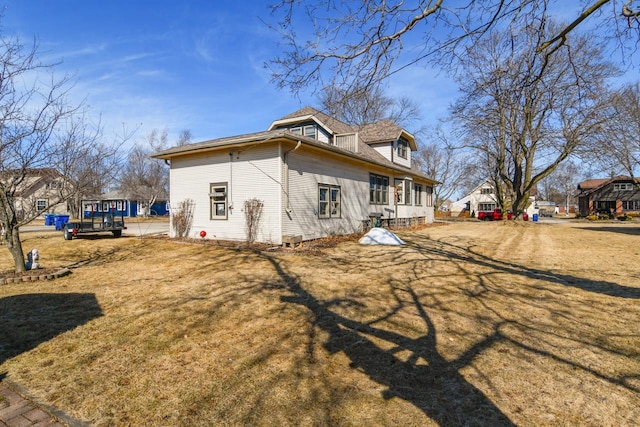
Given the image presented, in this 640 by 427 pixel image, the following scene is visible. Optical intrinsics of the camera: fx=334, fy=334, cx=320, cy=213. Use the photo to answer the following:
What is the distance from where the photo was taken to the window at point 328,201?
513 inches

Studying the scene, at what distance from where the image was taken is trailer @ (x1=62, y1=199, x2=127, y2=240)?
44.8 feet

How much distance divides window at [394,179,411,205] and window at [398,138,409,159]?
179 centimetres

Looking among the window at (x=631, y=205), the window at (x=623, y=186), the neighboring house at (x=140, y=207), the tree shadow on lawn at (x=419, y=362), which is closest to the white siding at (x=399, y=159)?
the tree shadow on lawn at (x=419, y=362)

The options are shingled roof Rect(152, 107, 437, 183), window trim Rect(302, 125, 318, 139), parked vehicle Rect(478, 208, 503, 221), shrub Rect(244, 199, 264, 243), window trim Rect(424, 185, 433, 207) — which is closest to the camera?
shingled roof Rect(152, 107, 437, 183)

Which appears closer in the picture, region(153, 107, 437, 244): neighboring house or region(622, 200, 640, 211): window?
region(153, 107, 437, 244): neighboring house

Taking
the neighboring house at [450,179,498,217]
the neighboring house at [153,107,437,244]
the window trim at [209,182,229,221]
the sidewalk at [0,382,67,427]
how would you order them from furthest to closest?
1. the neighboring house at [450,179,498,217]
2. the window trim at [209,182,229,221]
3. the neighboring house at [153,107,437,244]
4. the sidewalk at [0,382,67,427]

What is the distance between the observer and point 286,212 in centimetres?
1117

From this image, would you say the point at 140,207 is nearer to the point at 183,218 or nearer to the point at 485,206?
the point at 183,218

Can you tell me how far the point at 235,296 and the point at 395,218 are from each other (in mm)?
15704

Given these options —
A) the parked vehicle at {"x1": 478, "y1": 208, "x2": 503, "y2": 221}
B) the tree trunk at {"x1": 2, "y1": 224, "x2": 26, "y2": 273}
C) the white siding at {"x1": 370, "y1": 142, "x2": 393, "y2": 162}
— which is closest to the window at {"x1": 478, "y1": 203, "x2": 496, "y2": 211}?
the parked vehicle at {"x1": 478, "y1": 208, "x2": 503, "y2": 221}

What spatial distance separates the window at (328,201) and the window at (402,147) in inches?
369

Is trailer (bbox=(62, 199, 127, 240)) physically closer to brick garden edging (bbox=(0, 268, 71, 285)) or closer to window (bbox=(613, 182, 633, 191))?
brick garden edging (bbox=(0, 268, 71, 285))

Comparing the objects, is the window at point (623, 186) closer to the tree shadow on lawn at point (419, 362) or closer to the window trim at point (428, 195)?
the window trim at point (428, 195)

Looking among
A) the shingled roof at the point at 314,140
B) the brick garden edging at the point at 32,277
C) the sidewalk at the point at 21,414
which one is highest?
the shingled roof at the point at 314,140
